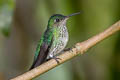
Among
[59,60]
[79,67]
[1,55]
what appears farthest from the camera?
[1,55]

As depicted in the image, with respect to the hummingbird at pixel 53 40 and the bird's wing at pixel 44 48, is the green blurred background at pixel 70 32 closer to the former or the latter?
the hummingbird at pixel 53 40

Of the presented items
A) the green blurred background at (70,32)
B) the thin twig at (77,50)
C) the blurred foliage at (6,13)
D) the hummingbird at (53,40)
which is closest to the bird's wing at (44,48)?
the hummingbird at (53,40)

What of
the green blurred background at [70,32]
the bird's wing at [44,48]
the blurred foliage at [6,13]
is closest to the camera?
the blurred foliage at [6,13]

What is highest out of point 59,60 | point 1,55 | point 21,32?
point 59,60

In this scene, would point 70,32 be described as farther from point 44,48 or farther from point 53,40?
point 44,48

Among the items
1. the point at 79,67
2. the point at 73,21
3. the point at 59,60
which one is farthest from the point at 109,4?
the point at 59,60

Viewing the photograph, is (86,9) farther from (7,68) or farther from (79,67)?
(7,68)
